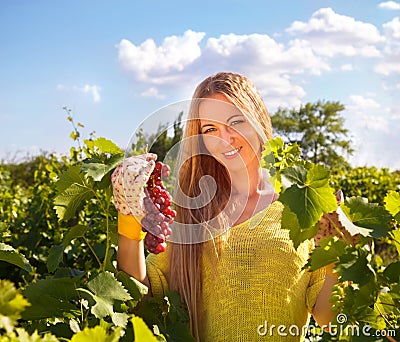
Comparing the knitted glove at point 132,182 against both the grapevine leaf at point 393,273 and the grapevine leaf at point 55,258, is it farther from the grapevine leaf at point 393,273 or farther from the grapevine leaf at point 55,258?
the grapevine leaf at point 393,273

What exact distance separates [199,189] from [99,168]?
43cm

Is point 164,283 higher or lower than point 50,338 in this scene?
higher

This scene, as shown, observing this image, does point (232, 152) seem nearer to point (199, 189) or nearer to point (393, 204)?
point (199, 189)

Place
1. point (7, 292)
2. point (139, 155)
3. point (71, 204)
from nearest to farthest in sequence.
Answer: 1. point (7, 292)
2. point (139, 155)
3. point (71, 204)

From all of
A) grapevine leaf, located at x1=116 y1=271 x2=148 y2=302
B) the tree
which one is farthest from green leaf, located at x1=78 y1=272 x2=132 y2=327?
the tree

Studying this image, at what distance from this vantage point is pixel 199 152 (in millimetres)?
1652

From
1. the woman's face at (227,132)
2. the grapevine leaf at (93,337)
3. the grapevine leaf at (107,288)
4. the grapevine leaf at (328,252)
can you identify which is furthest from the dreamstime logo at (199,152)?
the grapevine leaf at (93,337)

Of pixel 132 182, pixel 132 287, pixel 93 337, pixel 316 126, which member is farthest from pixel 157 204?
pixel 316 126

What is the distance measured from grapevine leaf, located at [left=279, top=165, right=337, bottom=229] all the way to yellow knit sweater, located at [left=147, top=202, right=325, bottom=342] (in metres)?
0.61

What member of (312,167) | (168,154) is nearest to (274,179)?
(312,167)

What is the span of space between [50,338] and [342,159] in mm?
26164

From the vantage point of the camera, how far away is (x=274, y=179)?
126cm

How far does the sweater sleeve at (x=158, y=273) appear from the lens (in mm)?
1768

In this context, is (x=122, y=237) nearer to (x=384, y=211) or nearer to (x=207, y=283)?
(x=207, y=283)
